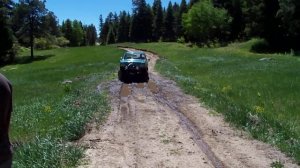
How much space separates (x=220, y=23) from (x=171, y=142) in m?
84.5

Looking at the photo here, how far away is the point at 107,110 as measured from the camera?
1631 centimetres

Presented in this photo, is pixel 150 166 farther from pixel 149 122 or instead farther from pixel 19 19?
pixel 19 19

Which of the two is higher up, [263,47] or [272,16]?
[272,16]

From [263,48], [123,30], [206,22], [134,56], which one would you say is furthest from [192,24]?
[134,56]

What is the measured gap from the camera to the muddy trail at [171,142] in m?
9.89

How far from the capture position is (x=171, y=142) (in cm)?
1159

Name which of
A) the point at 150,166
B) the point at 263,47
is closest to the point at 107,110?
the point at 150,166

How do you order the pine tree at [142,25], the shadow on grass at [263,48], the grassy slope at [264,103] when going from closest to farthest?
the grassy slope at [264,103]
the shadow on grass at [263,48]
the pine tree at [142,25]

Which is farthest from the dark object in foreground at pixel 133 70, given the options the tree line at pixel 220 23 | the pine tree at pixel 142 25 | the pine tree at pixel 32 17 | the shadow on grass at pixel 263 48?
the pine tree at pixel 142 25

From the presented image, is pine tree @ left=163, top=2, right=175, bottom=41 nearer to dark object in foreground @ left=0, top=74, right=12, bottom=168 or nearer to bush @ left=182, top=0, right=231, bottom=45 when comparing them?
bush @ left=182, top=0, right=231, bottom=45

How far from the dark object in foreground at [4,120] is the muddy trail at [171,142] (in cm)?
509

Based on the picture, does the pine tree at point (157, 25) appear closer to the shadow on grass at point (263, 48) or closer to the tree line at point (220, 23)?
the tree line at point (220, 23)

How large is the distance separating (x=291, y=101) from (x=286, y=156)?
8450mm

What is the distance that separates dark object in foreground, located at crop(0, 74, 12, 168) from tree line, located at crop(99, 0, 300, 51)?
62.4 metres
